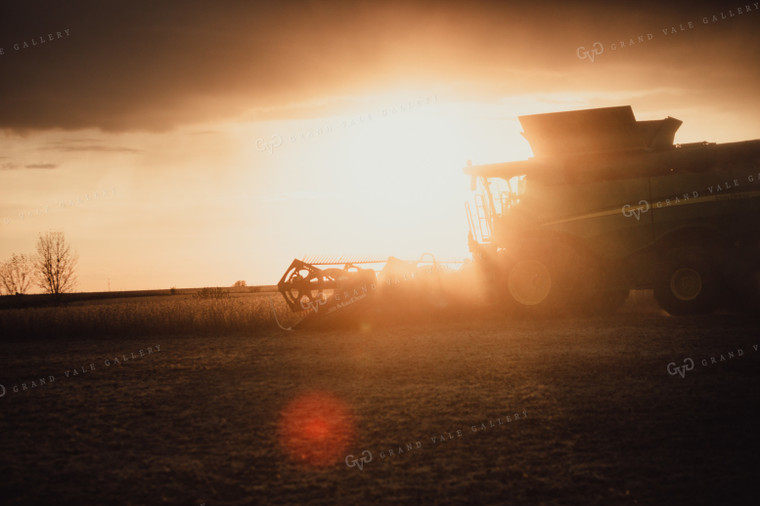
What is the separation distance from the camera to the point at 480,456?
18.7 ft

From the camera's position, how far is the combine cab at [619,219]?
1397 centimetres

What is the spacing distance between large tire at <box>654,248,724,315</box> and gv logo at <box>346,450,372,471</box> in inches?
409

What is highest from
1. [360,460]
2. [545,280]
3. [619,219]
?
[619,219]

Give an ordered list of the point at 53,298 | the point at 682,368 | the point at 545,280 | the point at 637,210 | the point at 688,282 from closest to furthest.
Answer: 1. the point at 682,368
2. the point at 688,282
3. the point at 637,210
4. the point at 545,280
5. the point at 53,298

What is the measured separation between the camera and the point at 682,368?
8844 mm

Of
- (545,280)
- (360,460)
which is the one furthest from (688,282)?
(360,460)

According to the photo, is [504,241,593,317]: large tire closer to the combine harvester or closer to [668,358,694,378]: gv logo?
the combine harvester

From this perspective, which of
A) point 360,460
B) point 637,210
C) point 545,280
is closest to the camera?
point 360,460

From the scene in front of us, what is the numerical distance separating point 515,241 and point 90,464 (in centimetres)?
1109

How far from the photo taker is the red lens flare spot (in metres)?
6.01

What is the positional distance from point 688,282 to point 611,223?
2057mm

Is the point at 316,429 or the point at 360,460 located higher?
the point at 316,429

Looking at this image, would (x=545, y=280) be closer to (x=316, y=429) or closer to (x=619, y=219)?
(x=619, y=219)

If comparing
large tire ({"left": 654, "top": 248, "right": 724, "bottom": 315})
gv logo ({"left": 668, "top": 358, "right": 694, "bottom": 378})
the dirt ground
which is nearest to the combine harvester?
large tire ({"left": 654, "top": 248, "right": 724, "bottom": 315})
